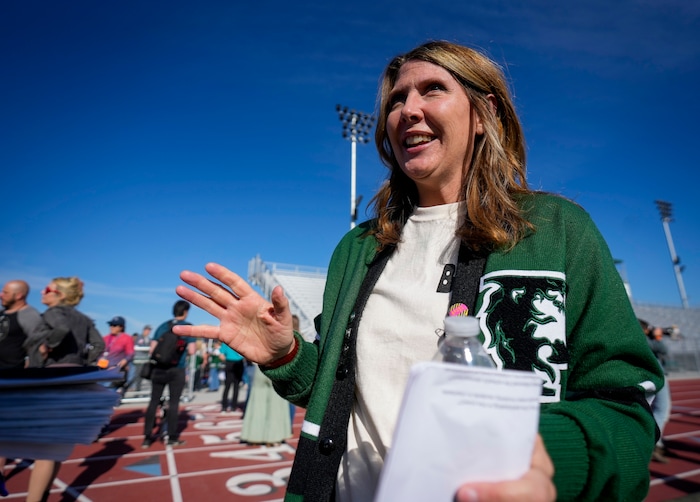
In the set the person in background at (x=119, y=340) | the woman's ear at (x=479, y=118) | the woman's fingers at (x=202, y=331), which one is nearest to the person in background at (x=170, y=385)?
the person in background at (x=119, y=340)

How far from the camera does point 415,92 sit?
150 centimetres

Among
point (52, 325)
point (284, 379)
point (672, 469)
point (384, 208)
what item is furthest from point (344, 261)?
point (672, 469)

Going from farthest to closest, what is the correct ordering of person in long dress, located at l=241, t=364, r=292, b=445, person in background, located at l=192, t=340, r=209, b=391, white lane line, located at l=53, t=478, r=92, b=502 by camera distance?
person in background, located at l=192, t=340, r=209, b=391, person in long dress, located at l=241, t=364, r=292, b=445, white lane line, located at l=53, t=478, r=92, b=502

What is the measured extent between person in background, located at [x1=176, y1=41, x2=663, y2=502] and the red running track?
4.34 meters

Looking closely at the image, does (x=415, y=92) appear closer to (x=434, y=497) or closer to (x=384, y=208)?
(x=384, y=208)

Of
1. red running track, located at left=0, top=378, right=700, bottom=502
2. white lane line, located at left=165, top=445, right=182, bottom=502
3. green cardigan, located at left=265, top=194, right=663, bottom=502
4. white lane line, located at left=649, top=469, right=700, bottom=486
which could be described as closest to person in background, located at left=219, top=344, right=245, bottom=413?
red running track, located at left=0, top=378, right=700, bottom=502

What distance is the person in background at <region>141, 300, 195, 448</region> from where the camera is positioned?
677 centimetres

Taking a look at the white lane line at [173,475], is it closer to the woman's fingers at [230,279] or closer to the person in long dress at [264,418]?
the person in long dress at [264,418]

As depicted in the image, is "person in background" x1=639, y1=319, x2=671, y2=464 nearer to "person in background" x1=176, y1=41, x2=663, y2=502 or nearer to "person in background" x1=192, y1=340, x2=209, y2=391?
"person in background" x1=176, y1=41, x2=663, y2=502

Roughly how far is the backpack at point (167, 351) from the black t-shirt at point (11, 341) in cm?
216

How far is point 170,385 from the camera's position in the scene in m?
6.80

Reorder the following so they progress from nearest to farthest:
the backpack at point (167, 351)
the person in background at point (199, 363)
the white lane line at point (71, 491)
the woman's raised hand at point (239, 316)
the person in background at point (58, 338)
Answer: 1. the woman's raised hand at point (239, 316)
2. the person in background at point (58, 338)
3. the white lane line at point (71, 491)
4. the backpack at point (167, 351)
5. the person in background at point (199, 363)

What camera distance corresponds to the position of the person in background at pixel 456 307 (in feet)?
2.98

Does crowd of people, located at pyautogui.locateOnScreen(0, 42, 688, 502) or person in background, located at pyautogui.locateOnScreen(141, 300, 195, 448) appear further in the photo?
person in background, located at pyautogui.locateOnScreen(141, 300, 195, 448)
